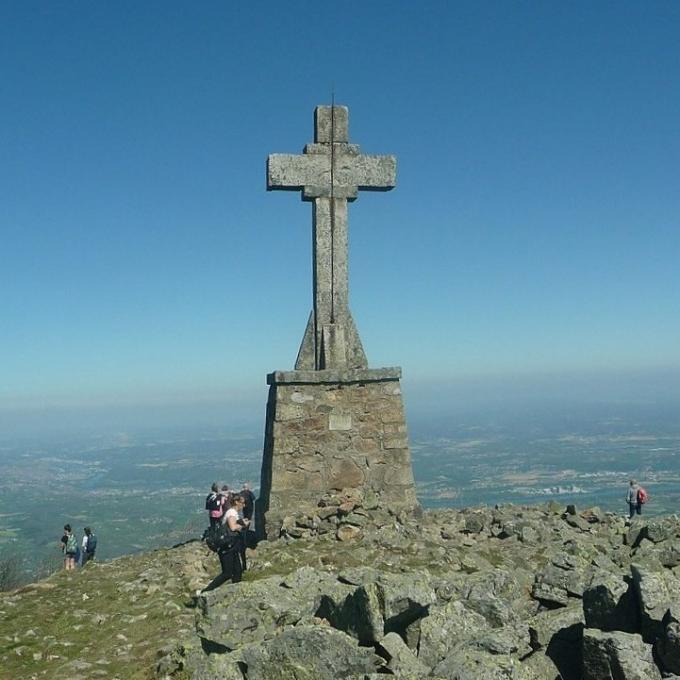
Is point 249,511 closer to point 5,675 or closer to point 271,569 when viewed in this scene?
point 271,569

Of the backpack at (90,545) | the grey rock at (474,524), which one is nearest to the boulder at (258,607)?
the grey rock at (474,524)

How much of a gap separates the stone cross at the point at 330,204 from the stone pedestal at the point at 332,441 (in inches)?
22.8

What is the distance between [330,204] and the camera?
1420 cm

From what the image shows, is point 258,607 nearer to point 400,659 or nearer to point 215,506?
point 400,659

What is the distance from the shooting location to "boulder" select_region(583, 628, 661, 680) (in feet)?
16.9

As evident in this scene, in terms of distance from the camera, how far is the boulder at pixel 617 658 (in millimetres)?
5164

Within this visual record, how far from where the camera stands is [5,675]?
26.4ft

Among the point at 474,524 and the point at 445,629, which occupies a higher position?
the point at 445,629

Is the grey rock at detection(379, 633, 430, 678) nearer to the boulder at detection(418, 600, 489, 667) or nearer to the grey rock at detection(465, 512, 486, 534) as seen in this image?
the boulder at detection(418, 600, 489, 667)

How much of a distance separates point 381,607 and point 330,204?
9270 millimetres

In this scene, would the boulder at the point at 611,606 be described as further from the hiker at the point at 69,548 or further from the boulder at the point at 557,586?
the hiker at the point at 69,548

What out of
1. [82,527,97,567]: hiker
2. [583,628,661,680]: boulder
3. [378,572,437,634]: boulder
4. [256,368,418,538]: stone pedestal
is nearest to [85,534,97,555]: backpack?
[82,527,97,567]: hiker

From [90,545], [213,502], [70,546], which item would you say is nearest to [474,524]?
[213,502]

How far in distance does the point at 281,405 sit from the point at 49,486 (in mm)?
186656
